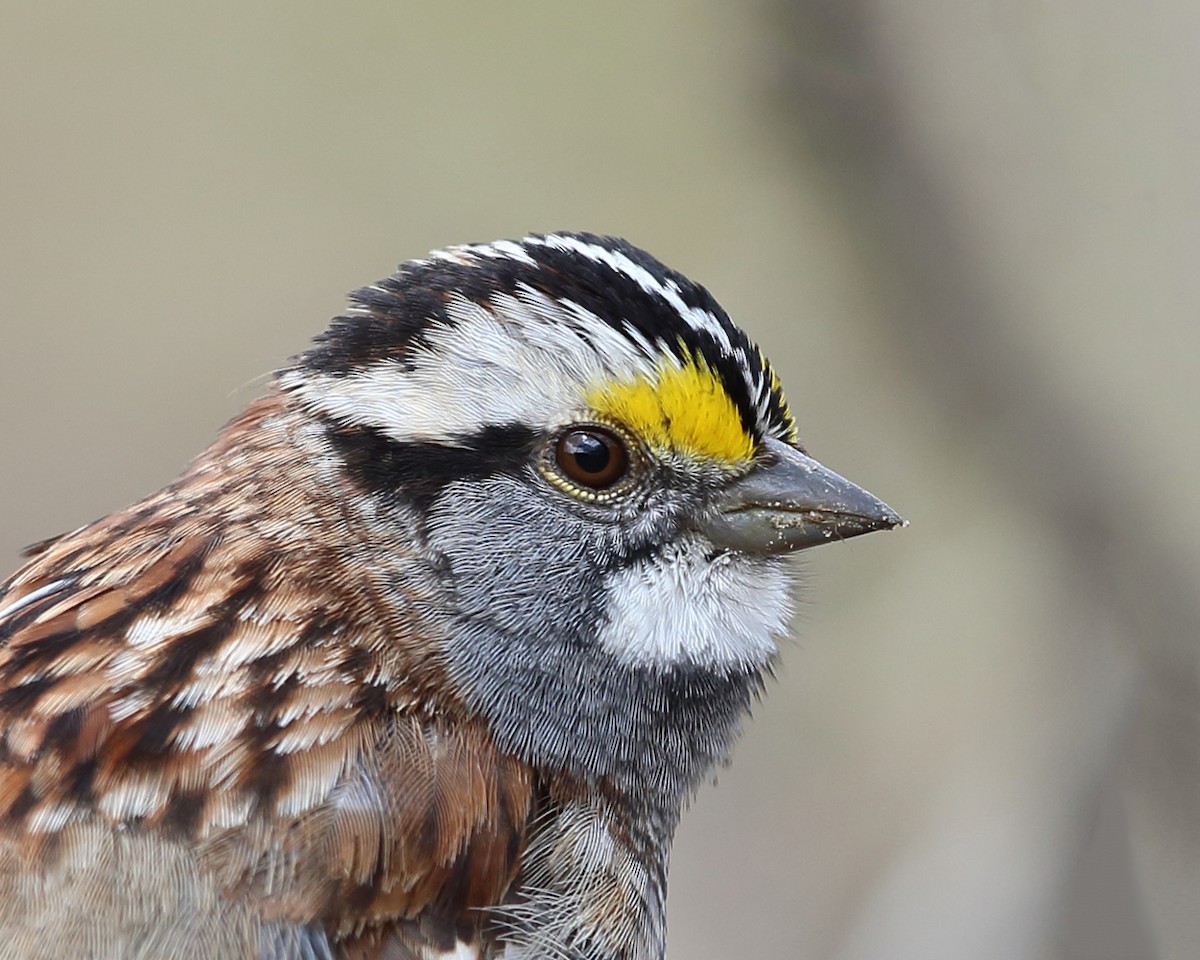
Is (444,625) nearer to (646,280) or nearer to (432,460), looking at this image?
(432,460)

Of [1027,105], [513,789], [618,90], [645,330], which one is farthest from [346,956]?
[618,90]

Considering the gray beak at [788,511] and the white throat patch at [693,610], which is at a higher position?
the gray beak at [788,511]

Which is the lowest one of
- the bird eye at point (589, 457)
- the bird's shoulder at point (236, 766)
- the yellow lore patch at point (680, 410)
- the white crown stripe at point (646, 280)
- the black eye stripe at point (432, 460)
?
the bird's shoulder at point (236, 766)

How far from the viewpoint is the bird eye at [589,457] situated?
2.67 metres

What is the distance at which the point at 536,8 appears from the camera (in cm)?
644

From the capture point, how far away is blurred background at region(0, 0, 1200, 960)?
3.71 metres

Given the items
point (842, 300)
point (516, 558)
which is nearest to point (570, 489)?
point (516, 558)

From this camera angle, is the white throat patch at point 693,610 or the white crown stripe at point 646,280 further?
the white crown stripe at point 646,280

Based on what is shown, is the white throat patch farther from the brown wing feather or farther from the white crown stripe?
the white crown stripe

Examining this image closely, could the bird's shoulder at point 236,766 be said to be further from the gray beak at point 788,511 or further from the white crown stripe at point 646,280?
the white crown stripe at point 646,280

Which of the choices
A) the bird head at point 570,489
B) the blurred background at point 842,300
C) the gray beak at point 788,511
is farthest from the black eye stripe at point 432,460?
the blurred background at point 842,300

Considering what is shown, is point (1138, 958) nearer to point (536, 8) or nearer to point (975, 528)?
point (975, 528)

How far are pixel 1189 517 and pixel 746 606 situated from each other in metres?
1.51

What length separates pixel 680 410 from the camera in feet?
8.87
